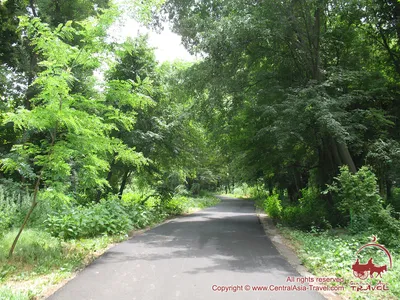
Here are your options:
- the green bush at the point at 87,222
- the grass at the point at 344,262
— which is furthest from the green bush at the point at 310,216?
the green bush at the point at 87,222

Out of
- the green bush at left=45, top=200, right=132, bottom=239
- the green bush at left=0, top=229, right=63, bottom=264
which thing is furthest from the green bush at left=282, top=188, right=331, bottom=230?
the green bush at left=0, top=229, right=63, bottom=264

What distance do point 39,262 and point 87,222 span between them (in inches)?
126

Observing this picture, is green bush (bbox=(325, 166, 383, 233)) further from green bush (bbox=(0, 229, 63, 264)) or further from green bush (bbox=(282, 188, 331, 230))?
green bush (bbox=(0, 229, 63, 264))

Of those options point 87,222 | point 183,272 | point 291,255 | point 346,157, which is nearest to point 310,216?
point 346,157

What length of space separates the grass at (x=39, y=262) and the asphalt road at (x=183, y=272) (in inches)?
11.1

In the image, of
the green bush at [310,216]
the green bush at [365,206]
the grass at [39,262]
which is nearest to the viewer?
the grass at [39,262]

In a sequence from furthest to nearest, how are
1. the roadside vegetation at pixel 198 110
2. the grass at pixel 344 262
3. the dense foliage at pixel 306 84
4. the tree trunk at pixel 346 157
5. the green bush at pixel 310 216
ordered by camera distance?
1. the green bush at pixel 310 216
2. the tree trunk at pixel 346 157
3. the dense foliage at pixel 306 84
4. the roadside vegetation at pixel 198 110
5. the grass at pixel 344 262

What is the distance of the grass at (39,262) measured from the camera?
4.95 m

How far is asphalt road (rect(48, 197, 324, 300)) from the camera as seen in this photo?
193 inches

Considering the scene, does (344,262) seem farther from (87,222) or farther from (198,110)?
(198,110)

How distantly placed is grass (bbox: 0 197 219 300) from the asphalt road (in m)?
0.28

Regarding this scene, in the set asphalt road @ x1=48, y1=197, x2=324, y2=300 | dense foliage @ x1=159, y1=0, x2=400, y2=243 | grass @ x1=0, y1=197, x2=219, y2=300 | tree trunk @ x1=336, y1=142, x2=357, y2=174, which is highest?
dense foliage @ x1=159, y1=0, x2=400, y2=243

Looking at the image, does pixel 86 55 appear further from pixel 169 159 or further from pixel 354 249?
pixel 169 159

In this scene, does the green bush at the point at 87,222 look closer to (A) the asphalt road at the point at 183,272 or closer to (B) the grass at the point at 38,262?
(B) the grass at the point at 38,262
